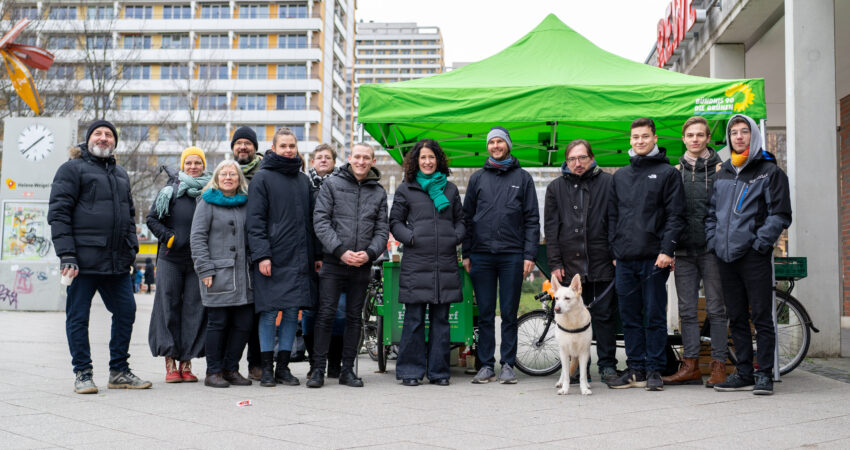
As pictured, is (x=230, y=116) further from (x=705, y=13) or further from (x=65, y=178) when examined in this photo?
(x=65, y=178)

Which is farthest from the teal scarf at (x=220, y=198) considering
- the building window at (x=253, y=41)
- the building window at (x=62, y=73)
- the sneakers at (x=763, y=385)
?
the building window at (x=253, y=41)

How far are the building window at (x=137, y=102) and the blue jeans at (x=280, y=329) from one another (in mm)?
71532

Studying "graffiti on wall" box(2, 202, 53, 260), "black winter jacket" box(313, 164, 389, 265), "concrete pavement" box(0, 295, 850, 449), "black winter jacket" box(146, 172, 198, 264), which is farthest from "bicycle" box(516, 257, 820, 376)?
"graffiti on wall" box(2, 202, 53, 260)

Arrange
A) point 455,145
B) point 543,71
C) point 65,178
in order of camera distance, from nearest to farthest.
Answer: point 65,178
point 543,71
point 455,145

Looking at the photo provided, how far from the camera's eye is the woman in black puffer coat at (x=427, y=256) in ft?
23.1

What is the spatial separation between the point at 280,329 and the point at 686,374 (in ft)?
12.4

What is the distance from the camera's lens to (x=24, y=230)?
1791cm

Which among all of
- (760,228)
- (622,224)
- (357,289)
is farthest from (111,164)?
(760,228)

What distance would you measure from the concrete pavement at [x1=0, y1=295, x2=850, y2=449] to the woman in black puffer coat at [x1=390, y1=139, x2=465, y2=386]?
295mm

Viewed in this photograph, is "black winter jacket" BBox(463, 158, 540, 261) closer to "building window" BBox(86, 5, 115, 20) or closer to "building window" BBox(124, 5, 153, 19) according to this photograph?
"building window" BBox(86, 5, 115, 20)

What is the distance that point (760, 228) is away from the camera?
20.8 feet

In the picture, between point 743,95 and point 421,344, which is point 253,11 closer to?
point 743,95

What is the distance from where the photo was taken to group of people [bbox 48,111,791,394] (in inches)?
256

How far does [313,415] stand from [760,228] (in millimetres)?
3964
